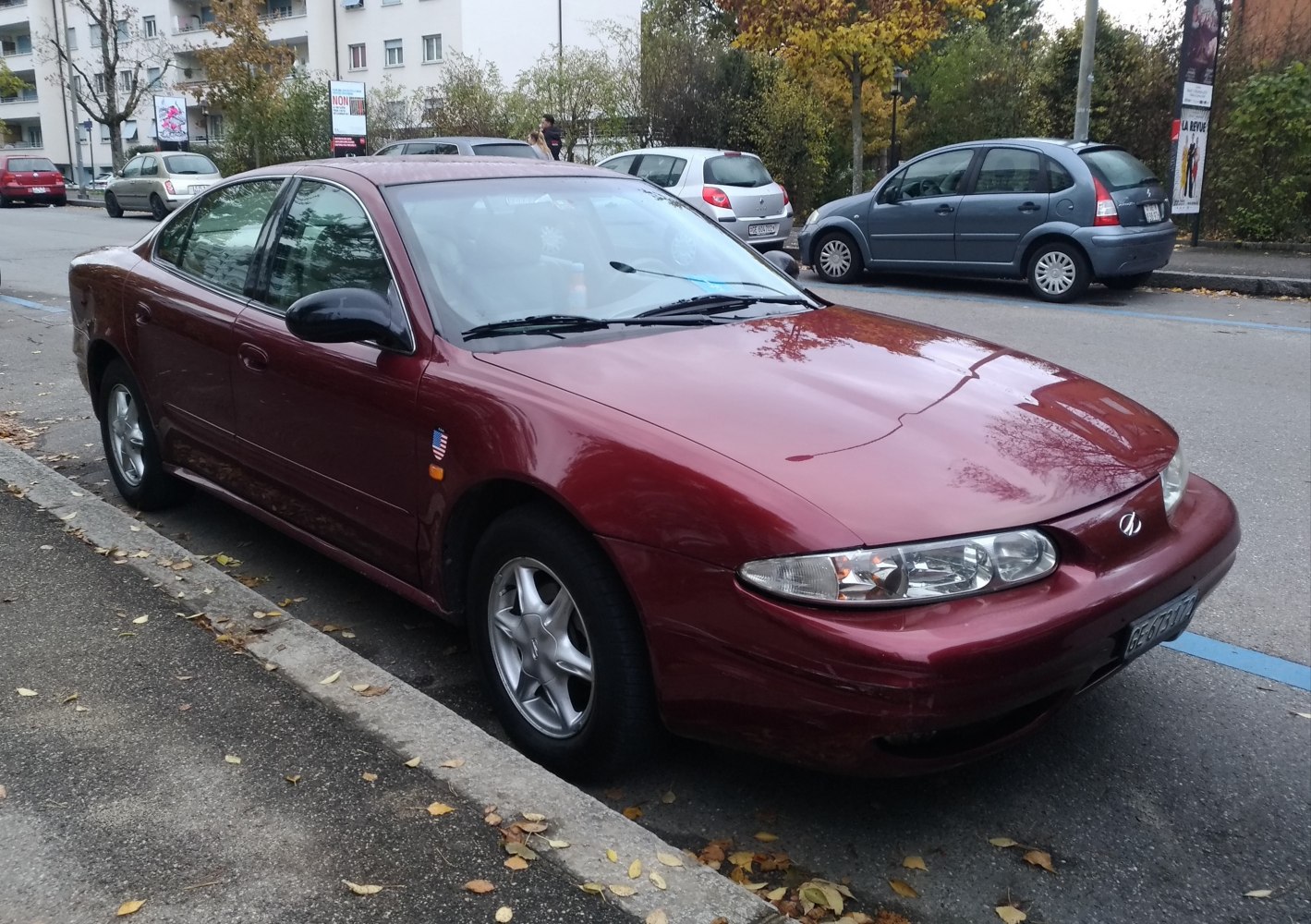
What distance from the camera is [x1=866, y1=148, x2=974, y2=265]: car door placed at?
1253 cm

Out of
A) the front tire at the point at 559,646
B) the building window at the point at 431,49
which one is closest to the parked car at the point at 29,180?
the building window at the point at 431,49

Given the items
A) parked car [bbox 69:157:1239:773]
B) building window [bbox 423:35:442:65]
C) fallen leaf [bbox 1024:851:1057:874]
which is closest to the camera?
parked car [bbox 69:157:1239:773]

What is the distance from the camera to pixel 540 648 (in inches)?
119

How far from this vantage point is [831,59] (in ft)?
76.2

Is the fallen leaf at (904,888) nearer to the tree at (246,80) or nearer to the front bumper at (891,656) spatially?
the front bumper at (891,656)

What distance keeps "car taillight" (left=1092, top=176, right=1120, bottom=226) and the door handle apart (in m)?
9.40

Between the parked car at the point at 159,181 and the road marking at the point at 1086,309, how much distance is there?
1989 cm

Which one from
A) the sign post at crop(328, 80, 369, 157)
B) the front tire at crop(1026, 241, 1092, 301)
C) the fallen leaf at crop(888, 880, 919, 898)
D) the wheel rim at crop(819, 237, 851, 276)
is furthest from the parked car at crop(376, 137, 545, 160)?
the fallen leaf at crop(888, 880, 919, 898)

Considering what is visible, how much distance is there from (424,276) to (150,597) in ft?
4.77

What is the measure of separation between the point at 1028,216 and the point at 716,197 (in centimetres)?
438

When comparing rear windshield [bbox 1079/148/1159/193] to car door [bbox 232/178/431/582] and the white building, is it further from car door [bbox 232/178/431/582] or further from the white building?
the white building

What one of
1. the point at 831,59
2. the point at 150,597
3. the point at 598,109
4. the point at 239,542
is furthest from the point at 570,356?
the point at 598,109

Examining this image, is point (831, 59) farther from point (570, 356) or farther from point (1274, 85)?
point (570, 356)

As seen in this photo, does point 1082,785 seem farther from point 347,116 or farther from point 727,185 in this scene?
point 347,116
